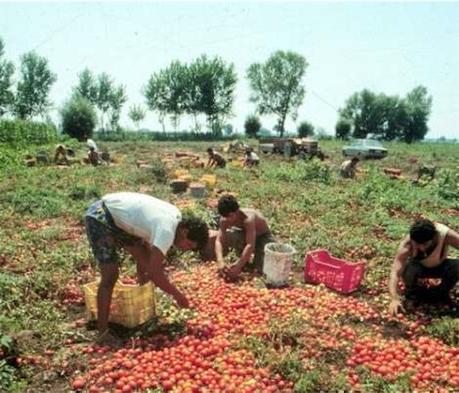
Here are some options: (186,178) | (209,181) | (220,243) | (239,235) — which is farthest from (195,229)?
(186,178)

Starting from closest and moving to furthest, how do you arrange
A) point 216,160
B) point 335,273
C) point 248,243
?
point 335,273
point 248,243
point 216,160

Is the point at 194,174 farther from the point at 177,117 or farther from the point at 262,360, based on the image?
the point at 177,117

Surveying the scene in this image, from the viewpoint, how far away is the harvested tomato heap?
12.6ft

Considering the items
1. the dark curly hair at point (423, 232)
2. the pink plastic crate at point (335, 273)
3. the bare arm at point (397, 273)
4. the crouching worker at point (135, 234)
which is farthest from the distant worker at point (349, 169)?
the crouching worker at point (135, 234)

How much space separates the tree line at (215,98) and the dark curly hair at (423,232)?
166ft

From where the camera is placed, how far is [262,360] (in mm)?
4168

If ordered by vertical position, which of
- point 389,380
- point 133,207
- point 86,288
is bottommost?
point 389,380

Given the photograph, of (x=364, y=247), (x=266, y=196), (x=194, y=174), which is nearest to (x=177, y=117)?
(x=194, y=174)

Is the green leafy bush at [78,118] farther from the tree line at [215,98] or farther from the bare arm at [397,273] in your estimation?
the bare arm at [397,273]

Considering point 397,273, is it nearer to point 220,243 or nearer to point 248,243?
point 248,243

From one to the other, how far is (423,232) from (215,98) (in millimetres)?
59893

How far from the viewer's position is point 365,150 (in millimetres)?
30094

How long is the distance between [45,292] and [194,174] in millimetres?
11246

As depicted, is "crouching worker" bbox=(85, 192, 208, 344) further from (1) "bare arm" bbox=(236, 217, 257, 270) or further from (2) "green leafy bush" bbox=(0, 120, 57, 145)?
(2) "green leafy bush" bbox=(0, 120, 57, 145)
